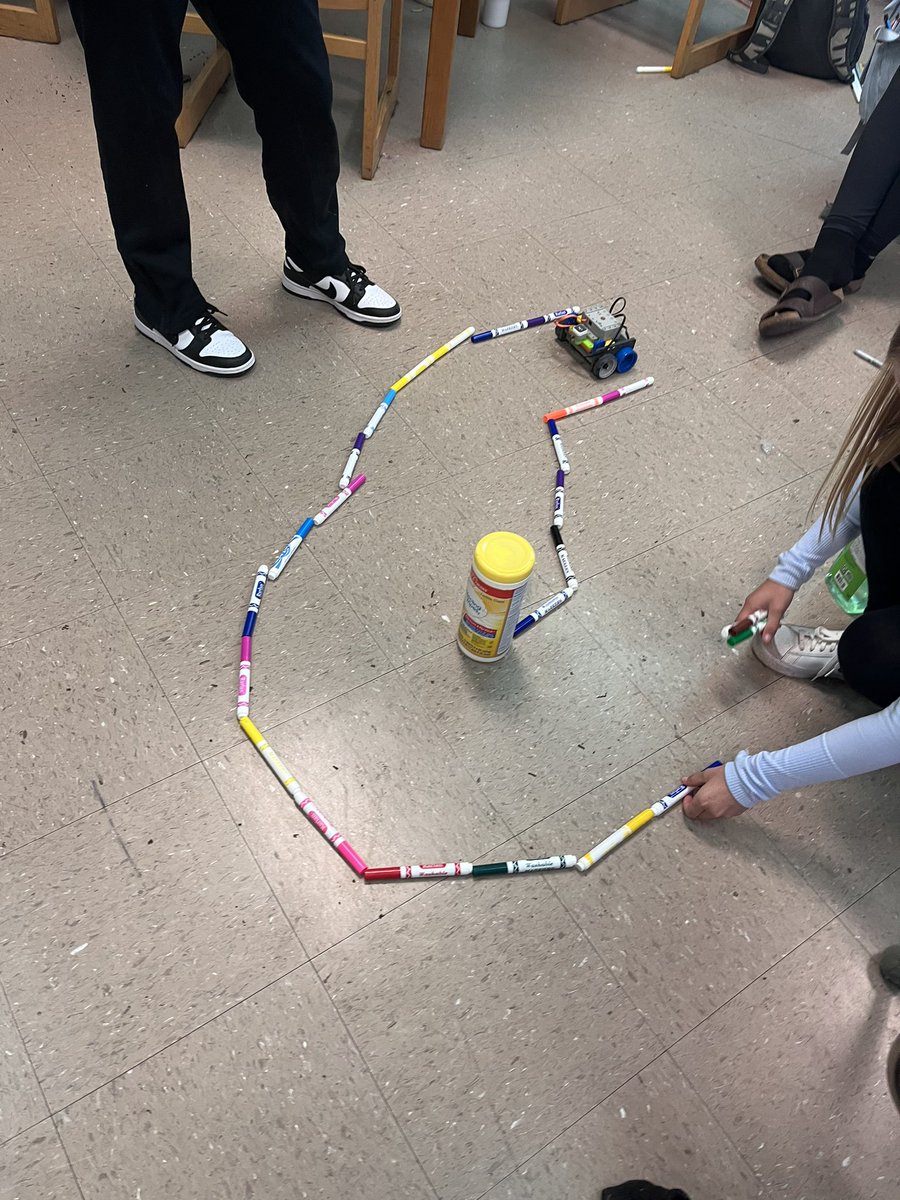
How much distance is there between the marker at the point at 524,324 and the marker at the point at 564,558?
0.52 metres

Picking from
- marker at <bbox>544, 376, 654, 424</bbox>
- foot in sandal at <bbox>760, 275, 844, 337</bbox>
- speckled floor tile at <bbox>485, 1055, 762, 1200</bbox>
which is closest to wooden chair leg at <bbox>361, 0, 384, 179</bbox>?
marker at <bbox>544, 376, 654, 424</bbox>

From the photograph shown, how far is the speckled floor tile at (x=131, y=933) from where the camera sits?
0.97m

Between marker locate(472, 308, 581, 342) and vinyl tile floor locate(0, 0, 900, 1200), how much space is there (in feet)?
0.10

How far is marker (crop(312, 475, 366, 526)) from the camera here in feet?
4.83

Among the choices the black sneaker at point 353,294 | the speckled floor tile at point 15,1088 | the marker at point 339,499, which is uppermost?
the black sneaker at point 353,294

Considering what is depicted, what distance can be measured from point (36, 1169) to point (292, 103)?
157 centimetres

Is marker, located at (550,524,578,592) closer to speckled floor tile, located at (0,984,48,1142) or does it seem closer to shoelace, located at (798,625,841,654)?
shoelace, located at (798,625,841,654)

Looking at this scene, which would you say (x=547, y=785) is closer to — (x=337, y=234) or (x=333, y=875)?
(x=333, y=875)

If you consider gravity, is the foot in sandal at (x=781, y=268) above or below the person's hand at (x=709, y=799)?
above

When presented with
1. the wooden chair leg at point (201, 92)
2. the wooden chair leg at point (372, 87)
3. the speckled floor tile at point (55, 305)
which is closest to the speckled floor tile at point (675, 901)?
the speckled floor tile at point (55, 305)

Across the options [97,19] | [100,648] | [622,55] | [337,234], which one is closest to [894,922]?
[100,648]

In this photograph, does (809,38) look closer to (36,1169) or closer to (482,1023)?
(482,1023)

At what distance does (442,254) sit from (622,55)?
4.58 feet

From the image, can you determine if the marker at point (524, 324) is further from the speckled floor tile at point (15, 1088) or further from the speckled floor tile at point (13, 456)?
the speckled floor tile at point (15, 1088)
